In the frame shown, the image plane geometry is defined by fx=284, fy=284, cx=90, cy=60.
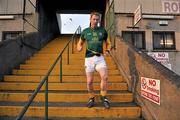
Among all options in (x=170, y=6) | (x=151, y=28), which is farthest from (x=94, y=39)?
(x=170, y=6)

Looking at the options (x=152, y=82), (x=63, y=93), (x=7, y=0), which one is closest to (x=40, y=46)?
(x=7, y=0)

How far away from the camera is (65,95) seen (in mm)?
6551

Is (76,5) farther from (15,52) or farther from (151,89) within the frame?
(151,89)

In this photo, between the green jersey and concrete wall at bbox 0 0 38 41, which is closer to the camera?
the green jersey

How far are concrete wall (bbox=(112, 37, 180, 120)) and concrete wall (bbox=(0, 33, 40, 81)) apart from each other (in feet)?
10.9

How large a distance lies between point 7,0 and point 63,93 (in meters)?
7.86

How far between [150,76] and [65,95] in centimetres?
209

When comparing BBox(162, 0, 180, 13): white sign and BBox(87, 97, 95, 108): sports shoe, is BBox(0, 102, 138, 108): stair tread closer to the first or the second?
BBox(87, 97, 95, 108): sports shoe

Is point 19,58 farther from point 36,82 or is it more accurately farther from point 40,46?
point 40,46

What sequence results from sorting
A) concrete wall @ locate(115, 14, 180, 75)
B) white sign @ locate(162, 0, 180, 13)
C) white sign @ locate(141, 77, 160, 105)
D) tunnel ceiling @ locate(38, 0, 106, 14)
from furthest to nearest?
1. tunnel ceiling @ locate(38, 0, 106, 14)
2. white sign @ locate(162, 0, 180, 13)
3. concrete wall @ locate(115, 14, 180, 75)
4. white sign @ locate(141, 77, 160, 105)

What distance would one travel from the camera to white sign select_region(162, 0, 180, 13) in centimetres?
1316

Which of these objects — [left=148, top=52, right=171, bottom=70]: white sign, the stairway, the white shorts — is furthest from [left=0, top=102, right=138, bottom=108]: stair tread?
[left=148, top=52, right=171, bottom=70]: white sign

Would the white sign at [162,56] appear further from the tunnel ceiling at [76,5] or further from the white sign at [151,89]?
the white sign at [151,89]

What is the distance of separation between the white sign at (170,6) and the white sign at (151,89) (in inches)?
318
